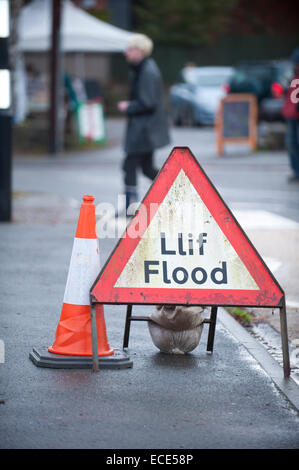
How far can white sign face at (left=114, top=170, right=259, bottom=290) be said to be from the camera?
215 inches

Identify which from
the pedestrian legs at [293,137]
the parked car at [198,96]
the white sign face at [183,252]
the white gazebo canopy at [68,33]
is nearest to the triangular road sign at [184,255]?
the white sign face at [183,252]

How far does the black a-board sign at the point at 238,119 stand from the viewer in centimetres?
2217

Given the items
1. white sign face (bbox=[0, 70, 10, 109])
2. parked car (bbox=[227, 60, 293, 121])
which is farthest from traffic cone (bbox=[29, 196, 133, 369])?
parked car (bbox=[227, 60, 293, 121])

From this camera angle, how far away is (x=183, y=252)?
216 inches

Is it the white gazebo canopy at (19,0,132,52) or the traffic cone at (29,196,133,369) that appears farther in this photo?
the white gazebo canopy at (19,0,132,52)

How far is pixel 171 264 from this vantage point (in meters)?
5.49

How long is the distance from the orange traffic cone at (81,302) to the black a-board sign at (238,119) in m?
16.6

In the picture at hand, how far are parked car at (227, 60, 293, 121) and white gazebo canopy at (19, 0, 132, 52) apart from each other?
5848 mm

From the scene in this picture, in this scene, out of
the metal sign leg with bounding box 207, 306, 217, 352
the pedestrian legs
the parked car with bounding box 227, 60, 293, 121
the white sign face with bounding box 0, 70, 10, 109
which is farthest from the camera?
the parked car with bounding box 227, 60, 293, 121

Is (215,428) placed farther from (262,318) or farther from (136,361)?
(262,318)

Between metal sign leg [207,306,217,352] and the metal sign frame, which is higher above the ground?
the metal sign frame

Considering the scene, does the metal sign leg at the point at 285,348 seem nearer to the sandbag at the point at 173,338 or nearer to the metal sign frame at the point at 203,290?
the metal sign frame at the point at 203,290

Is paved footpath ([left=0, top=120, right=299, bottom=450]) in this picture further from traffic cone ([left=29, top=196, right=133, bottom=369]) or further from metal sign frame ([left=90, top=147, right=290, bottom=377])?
metal sign frame ([left=90, top=147, right=290, bottom=377])

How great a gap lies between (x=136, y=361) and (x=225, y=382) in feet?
1.99
